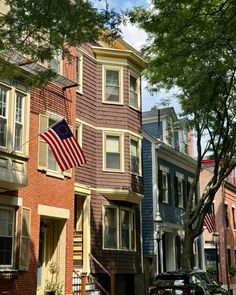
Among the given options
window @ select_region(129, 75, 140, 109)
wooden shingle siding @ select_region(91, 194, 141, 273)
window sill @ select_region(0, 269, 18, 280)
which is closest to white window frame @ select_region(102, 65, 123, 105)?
window @ select_region(129, 75, 140, 109)

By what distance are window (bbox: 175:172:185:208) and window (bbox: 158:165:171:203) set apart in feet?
3.76

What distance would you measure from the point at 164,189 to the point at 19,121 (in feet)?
47.5

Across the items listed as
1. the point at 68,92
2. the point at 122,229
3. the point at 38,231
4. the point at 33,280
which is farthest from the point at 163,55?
the point at 122,229

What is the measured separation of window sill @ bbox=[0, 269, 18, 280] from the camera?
1526cm

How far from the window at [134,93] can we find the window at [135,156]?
185 cm

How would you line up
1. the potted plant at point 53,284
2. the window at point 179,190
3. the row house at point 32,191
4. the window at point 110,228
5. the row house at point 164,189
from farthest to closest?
the window at point 179,190 → the row house at point 164,189 → the window at point 110,228 → the potted plant at point 53,284 → the row house at point 32,191

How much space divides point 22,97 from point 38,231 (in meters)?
4.40

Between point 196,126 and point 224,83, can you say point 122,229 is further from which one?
point 224,83

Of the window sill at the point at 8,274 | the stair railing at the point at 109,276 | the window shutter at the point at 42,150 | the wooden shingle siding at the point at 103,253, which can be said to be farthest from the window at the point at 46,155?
the stair railing at the point at 109,276

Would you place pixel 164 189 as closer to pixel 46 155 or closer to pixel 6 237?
pixel 46 155

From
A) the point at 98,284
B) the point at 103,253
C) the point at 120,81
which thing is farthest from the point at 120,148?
the point at 98,284

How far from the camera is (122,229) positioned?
2361 centimetres

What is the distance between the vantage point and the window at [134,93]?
→ 2523 cm

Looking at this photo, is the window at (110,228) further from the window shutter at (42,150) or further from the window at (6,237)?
the window at (6,237)
